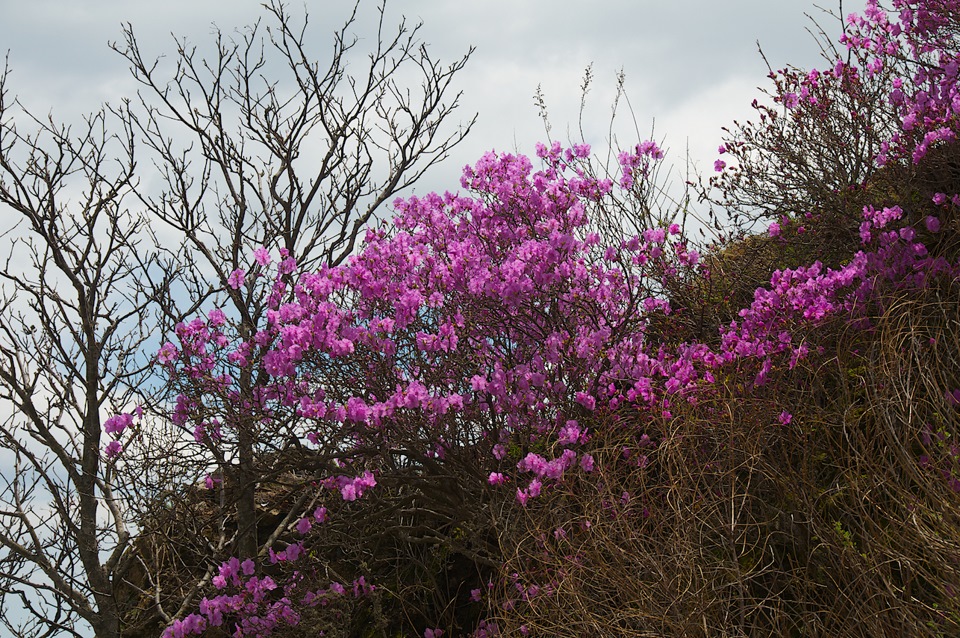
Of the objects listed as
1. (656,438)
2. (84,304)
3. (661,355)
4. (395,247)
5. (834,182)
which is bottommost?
(656,438)

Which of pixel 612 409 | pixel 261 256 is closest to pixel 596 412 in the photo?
pixel 612 409

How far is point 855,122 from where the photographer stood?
27.4ft

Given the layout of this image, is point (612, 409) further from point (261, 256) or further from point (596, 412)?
point (261, 256)

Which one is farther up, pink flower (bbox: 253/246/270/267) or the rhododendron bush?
pink flower (bbox: 253/246/270/267)

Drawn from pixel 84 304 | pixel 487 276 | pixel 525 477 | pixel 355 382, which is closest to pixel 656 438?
pixel 525 477

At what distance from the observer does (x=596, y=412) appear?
23.0 ft

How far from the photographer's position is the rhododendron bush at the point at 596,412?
5.65m

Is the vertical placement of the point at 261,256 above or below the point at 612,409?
above

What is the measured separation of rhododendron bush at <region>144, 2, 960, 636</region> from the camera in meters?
5.65

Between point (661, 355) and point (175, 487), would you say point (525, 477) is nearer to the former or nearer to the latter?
point (661, 355)

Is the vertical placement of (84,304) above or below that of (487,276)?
above

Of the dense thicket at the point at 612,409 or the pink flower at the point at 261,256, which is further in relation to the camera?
the pink flower at the point at 261,256

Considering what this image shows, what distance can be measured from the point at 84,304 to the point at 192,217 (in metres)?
1.47

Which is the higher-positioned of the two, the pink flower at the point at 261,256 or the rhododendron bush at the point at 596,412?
the pink flower at the point at 261,256
